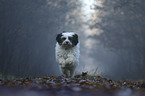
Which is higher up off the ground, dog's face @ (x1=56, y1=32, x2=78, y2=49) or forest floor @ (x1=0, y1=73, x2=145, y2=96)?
dog's face @ (x1=56, y1=32, x2=78, y2=49)

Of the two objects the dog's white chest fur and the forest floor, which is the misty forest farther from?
the forest floor

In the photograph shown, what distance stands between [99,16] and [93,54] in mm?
21860

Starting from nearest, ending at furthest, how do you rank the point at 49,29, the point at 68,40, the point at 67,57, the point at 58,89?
the point at 58,89 → the point at 68,40 → the point at 67,57 → the point at 49,29

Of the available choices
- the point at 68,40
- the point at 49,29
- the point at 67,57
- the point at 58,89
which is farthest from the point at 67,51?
the point at 49,29

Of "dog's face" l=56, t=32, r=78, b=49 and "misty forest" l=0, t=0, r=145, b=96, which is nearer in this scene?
"dog's face" l=56, t=32, r=78, b=49

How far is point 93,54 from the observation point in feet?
162

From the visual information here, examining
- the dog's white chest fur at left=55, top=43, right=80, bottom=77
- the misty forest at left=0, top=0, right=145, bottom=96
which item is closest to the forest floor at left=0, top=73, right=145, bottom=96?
the dog's white chest fur at left=55, top=43, right=80, bottom=77

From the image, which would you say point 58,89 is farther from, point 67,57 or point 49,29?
point 49,29

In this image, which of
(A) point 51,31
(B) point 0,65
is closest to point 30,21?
(A) point 51,31

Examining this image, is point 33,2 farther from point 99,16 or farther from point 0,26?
point 99,16

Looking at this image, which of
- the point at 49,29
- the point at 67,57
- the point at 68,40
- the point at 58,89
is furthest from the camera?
the point at 49,29

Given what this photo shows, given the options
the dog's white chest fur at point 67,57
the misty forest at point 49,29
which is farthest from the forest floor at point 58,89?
the misty forest at point 49,29

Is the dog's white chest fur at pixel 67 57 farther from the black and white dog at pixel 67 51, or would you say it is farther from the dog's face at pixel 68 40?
the dog's face at pixel 68 40

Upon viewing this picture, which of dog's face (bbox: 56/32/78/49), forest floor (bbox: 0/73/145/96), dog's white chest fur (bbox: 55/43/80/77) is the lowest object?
forest floor (bbox: 0/73/145/96)
